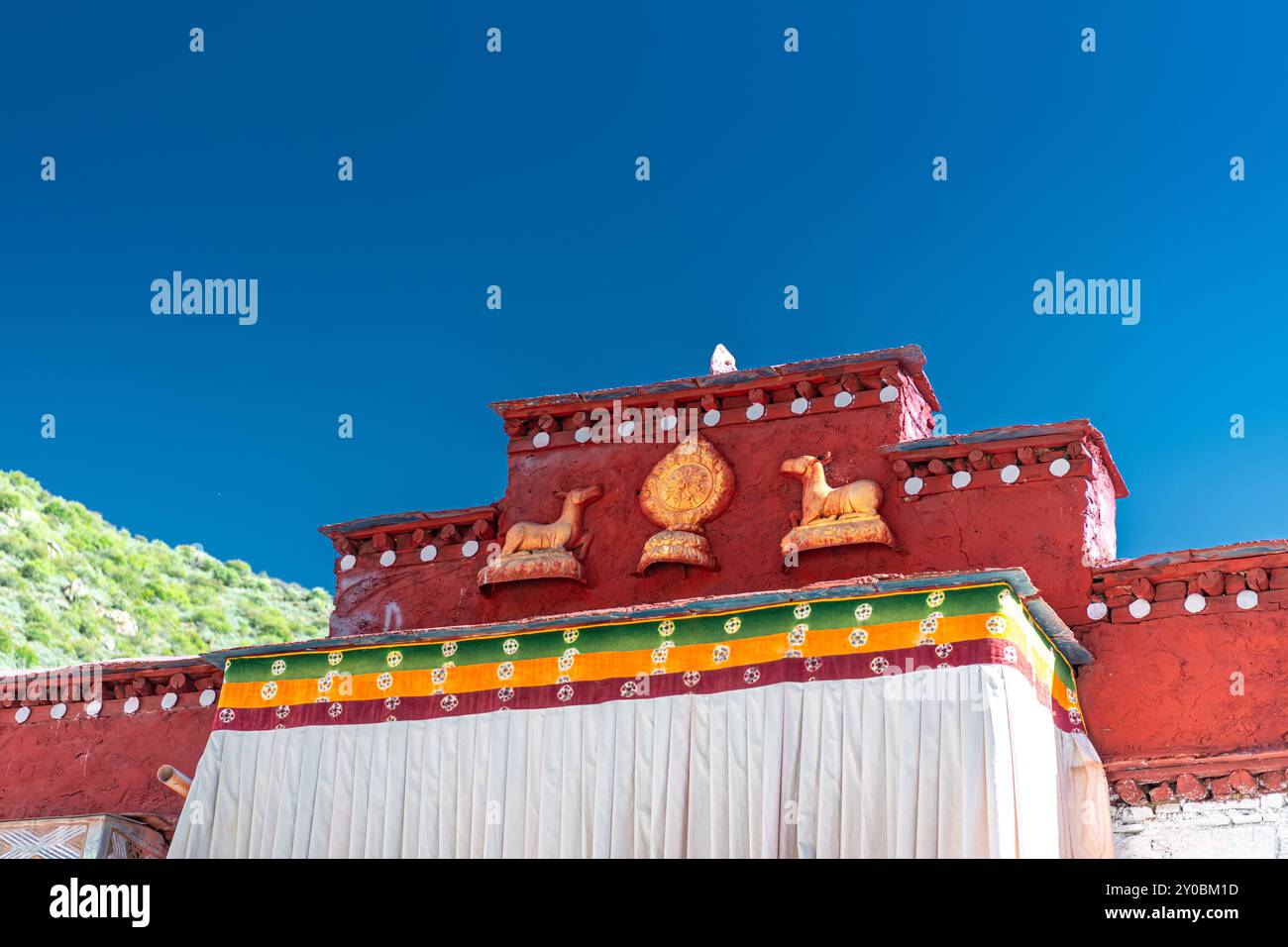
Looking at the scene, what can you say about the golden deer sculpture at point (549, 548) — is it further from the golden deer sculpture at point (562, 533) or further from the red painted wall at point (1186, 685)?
the red painted wall at point (1186, 685)

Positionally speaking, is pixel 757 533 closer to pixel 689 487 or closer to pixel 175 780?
pixel 689 487

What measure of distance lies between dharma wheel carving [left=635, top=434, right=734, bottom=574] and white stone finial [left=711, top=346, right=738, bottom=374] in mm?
510

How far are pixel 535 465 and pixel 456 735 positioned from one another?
247cm

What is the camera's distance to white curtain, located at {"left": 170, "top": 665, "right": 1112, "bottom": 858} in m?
7.39

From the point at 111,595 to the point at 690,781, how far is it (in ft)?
54.2

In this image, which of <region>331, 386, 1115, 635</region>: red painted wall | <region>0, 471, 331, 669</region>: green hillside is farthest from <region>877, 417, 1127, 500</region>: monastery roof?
<region>0, 471, 331, 669</region>: green hillside

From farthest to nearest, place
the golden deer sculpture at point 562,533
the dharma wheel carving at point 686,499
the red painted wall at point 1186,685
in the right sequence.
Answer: the golden deer sculpture at point 562,533 → the dharma wheel carving at point 686,499 → the red painted wall at point 1186,685

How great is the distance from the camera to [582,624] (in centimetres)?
845

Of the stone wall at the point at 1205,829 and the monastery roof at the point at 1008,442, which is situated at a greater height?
the monastery roof at the point at 1008,442

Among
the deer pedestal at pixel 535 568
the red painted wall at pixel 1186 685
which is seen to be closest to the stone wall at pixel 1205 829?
the red painted wall at pixel 1186 685

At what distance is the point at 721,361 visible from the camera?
1038 centimetres

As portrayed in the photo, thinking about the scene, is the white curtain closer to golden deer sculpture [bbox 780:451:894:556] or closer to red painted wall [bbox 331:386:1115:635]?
red painted wall [bbox 331:386:1115:635]

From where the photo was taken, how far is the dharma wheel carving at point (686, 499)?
A: 9.75 metres

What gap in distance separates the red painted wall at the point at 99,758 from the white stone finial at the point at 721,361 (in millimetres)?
3791
